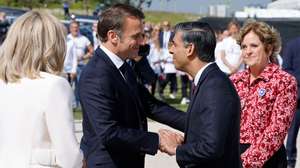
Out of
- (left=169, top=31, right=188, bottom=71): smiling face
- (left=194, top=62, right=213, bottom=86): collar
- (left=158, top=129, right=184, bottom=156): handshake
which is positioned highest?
(left=169, top=31, right=188, bottom=71): smiling face

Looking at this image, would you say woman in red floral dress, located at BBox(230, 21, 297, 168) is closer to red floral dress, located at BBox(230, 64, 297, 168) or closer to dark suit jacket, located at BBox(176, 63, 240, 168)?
red floral dress, located at BBox(230, 64, 297, 168)

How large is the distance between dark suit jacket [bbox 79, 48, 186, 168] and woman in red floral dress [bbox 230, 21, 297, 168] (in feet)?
2.00

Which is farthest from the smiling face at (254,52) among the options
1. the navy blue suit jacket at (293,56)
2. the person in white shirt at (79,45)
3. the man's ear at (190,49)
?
the person in white shirt at (79,45)

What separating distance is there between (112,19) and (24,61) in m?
0.84

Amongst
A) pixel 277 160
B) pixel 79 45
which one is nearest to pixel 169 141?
pixel 277 160

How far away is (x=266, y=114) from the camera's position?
4.45 metres

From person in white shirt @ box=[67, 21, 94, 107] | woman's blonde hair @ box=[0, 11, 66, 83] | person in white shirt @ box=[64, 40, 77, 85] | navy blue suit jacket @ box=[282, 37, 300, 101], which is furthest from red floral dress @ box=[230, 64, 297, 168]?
person in white shirt @ box=[67, 21, 94, 107]

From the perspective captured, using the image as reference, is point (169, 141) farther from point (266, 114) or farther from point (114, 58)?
point (266, 114)

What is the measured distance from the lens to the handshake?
12.9 ft

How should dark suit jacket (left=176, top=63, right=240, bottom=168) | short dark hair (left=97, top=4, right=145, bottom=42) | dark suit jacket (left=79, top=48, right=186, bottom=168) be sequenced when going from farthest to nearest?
short dark hair (left=97, top=4, right=145, bottom=42) < dark suit jacket (left=79, top=48, right=186, bottom=168) < dark suit jacket (left=176, top=63, right=240, bottom=168)

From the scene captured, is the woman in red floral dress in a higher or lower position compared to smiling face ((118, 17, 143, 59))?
lower

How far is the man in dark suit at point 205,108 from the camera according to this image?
358 centimetres

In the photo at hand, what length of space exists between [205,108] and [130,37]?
3.01 ft

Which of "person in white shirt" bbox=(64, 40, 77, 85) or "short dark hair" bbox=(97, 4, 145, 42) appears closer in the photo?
"short dark hair" bbox=(97, 4, 145, 42)
